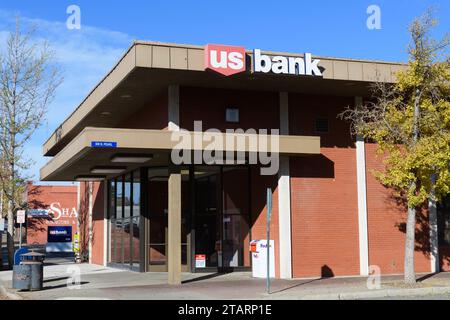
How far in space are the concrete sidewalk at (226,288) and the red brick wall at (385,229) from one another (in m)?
1.29

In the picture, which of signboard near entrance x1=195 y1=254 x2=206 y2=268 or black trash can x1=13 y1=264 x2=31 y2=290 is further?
signboard near entrance x1=195 y1=254 x2=206 y2=268

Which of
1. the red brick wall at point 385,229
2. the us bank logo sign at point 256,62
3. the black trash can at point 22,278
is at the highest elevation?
the us bank logo sign at point 256,62

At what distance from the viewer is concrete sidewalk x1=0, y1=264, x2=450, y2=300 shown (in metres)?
15.5

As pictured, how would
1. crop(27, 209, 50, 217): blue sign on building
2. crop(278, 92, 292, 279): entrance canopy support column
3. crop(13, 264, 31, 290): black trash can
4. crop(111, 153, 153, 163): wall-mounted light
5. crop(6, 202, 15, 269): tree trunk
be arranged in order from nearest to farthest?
crop(13, 264, 31, 290): black trash can
crop(111, 153, 153, 163): wall-mounted light
crop(278, 92, 292, 279): entrance canopy support column
crop(6, 202, 15, 269): tree trunk
crop(27, 209, 50, 217): blue sign on building

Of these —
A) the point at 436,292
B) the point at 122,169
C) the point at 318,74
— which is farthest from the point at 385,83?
the point at 122,169

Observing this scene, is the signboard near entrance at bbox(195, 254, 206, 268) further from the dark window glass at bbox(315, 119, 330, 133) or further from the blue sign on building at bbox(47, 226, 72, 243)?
the blue sign on building at bbox(47, 226, 72, 243)

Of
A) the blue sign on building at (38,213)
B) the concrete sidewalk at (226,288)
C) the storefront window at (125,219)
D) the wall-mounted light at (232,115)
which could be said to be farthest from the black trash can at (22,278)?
the blue sign on building at (38,213)

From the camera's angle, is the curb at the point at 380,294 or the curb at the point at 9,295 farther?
the curb at the point at 9,295

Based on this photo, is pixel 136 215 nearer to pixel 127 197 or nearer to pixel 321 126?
pixel 127 197

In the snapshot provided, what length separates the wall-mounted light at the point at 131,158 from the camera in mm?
20064

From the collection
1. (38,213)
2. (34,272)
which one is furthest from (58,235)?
(34,272)

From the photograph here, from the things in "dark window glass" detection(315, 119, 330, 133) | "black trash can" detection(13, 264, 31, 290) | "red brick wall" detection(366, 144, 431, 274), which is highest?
"dark window glass" detection(315, 119, 330, 133)

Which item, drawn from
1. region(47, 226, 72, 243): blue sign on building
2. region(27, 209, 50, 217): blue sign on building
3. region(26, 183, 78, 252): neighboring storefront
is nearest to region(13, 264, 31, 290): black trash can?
region(47, 226, 72, 243): blue sign on building

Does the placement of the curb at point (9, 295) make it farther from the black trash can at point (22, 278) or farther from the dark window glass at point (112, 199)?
the dark window glass at point (112, 199)
